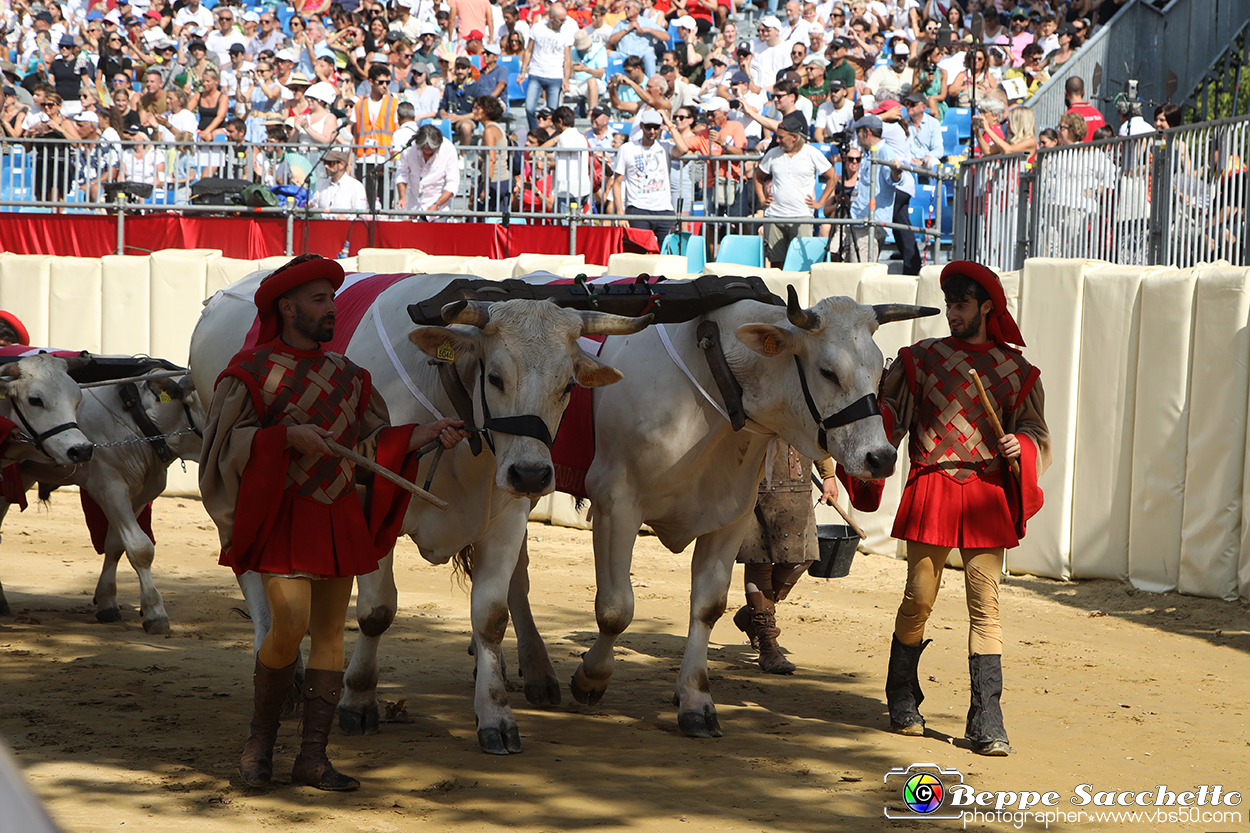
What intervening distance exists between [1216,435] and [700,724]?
16.7 ft

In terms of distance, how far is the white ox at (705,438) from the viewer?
593cm

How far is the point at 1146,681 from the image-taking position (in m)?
7.66

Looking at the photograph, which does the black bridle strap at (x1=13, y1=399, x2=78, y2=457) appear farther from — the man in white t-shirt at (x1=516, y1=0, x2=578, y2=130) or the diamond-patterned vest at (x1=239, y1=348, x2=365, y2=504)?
the man in white t-shirt at (x1=516, y1=0, x2=578, y2=130)

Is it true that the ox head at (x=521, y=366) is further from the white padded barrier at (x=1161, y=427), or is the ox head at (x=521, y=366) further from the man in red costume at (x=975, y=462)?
the white padded barrier at (x=1161, y=427)

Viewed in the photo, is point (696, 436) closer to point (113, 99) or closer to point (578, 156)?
point (578, 156)

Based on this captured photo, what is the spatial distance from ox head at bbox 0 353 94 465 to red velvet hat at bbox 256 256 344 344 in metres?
3.47

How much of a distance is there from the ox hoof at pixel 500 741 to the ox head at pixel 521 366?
125cm

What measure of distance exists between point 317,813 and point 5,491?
13.8ft

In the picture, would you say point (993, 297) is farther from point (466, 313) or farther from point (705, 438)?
point (466, 313)

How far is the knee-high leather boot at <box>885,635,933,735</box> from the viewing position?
632cm


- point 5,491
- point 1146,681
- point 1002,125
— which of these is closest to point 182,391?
point 5,491

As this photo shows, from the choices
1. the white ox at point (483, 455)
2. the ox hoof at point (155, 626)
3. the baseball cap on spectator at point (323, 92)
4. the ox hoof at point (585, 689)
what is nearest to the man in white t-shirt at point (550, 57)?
the baseball cap on spectator at point (323, 92)

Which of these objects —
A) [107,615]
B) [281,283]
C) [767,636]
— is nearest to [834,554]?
[767,636]

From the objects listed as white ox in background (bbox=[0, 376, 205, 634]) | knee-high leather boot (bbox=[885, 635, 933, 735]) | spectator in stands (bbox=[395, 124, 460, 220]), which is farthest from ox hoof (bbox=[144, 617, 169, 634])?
spectator in stands (bbox=[395, 124, 460, 220])
